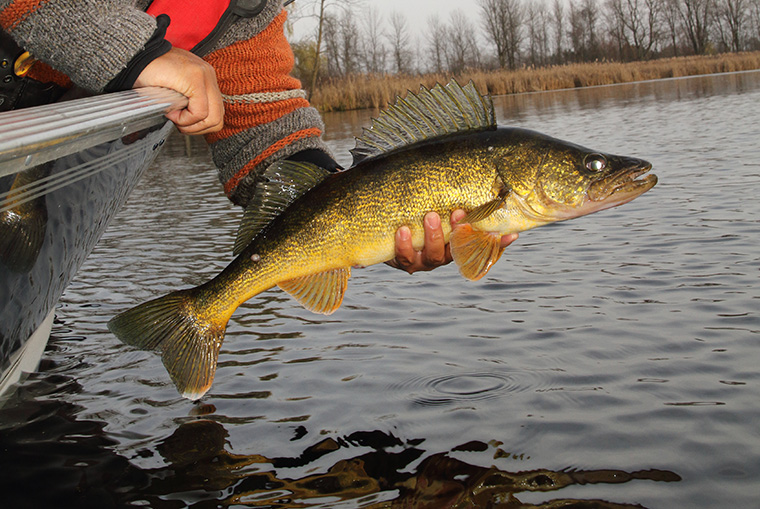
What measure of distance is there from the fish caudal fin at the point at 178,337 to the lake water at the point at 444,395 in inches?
19.5

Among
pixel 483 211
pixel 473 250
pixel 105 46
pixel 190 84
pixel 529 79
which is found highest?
pixel 529 79

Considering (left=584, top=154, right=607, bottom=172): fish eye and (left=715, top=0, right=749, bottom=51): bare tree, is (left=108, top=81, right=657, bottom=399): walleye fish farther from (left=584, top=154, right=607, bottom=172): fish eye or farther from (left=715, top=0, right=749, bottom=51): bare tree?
(left=715, top=0, right=749, bottom=51): bare tree

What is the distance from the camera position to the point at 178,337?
118 inches

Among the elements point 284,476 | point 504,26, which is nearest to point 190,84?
point 284,476

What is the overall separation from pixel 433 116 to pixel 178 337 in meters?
1.36

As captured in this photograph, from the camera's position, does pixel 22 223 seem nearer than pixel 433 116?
Yes

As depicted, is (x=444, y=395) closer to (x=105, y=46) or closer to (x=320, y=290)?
(x=320, y=290)

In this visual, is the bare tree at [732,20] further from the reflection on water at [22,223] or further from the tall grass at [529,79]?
the reflection on water at [22,223]

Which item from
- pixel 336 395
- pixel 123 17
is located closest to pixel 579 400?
pixel 336 395

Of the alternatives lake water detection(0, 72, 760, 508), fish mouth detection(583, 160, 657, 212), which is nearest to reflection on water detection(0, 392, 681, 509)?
lake water detection(0, 72, 760, 508)

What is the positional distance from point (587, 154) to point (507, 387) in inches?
53.4

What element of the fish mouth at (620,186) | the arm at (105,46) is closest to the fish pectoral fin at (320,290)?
the arm at (105,46)

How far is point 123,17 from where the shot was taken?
250 cm

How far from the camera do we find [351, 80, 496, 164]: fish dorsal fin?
3.14 m
